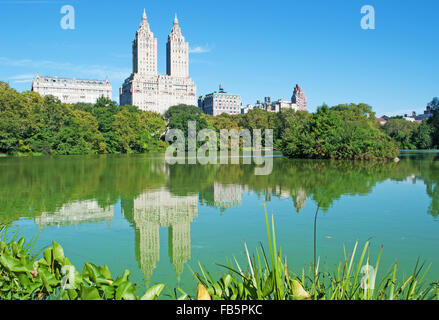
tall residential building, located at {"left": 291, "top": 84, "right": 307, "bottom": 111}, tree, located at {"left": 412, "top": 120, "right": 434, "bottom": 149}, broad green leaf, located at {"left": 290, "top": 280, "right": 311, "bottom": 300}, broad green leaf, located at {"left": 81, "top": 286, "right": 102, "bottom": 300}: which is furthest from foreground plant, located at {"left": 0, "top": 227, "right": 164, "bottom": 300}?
tall residential building, located at {"left": 291, "top": 84, "right": 307, "bottom": 111}

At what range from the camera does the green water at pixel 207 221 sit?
4508 mm

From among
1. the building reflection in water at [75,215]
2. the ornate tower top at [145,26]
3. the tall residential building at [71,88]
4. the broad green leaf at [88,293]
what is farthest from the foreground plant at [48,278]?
the ornate tower top at [145,26]

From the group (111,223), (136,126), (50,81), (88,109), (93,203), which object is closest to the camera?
(111,223)

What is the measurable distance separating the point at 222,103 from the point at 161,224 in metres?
111

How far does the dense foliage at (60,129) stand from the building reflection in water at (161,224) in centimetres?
2894

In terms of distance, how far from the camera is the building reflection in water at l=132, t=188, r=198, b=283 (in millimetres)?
4441

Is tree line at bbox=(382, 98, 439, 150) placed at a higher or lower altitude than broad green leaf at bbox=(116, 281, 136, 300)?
higher

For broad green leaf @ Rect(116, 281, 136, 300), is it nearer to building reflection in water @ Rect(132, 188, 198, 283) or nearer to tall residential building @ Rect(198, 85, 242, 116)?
building reflection in water @ Rect(132, 188, 198, 283)

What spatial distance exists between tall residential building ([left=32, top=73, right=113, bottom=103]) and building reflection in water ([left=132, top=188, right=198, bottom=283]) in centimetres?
9741

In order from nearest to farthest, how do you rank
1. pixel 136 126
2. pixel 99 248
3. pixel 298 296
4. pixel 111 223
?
pixel 298 296 < pixel 99 248 < pixel 111 223 < pixel 136 126

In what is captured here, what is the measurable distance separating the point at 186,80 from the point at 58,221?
104051mm
